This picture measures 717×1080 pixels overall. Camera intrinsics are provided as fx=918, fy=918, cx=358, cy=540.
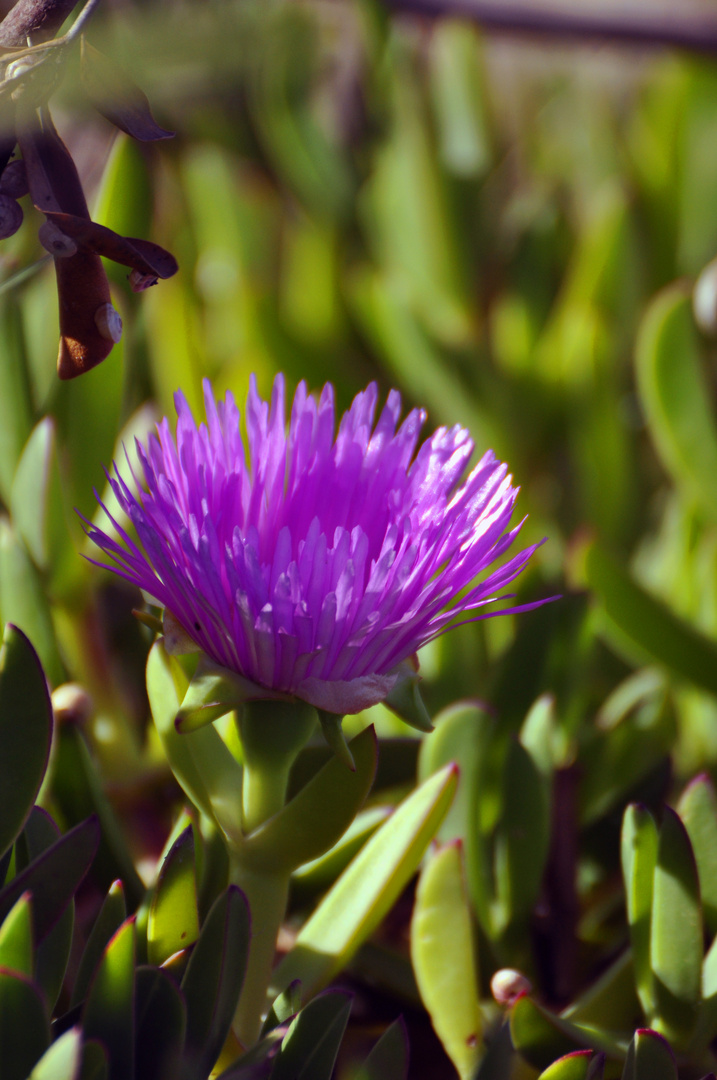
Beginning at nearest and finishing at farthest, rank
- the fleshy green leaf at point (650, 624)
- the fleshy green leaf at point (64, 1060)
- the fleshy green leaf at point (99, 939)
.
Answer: the fleshy green leaf at point (64, 1060)
the fleshy green leaf at point (99, 939)
the fleshy green leaf at point (650, 624)

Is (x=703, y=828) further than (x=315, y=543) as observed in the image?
Yes

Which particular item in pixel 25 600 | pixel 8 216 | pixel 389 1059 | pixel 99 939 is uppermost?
pixel 8 216

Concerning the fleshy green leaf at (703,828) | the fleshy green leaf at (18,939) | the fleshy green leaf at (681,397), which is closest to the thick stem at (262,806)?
the fleshy green leaf at (18,939)

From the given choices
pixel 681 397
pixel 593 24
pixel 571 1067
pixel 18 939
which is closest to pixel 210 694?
pixel 18 939

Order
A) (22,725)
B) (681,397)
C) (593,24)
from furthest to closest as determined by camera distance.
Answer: (593,24)
(681,397)
(22,725)

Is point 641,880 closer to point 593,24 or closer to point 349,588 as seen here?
point 349,588

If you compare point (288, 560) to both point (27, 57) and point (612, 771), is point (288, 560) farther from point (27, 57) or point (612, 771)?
point (612, 771)

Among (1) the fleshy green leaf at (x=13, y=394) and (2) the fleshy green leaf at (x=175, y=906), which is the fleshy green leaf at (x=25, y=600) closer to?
(1) the fleshy green leaf at (x=13, y=394)
